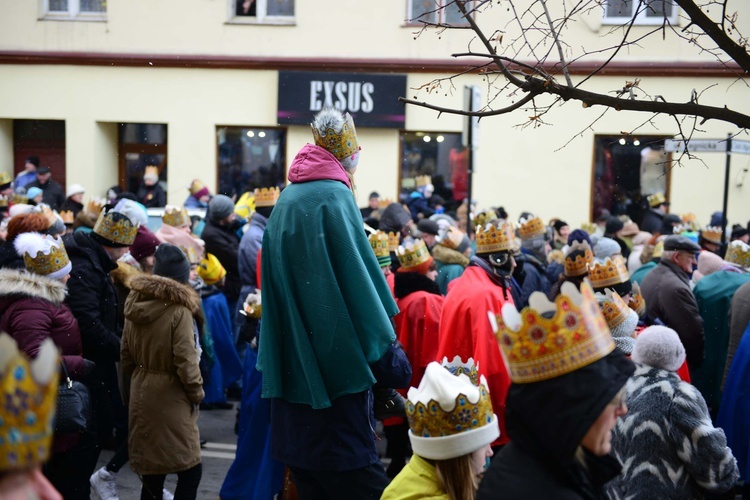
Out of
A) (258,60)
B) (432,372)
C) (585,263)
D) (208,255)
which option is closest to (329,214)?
(432,372)

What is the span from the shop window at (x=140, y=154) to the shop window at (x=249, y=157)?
130 centimetres

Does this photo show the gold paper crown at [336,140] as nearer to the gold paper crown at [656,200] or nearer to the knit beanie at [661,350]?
the knit beanie at [661,350]

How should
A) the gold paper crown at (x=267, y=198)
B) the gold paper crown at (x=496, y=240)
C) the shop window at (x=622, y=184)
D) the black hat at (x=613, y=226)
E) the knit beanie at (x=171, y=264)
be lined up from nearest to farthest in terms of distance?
the knit beanie at (x=171, y=264), the gold paper crown at (x=496, y=240), the gold paper crown at (x=267, y=198), the black hat at (x=613, y=226), the shop window at (x=622, y=184)

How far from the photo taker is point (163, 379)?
19.6 feet

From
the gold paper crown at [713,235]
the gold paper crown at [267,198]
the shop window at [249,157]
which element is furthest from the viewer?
the shop window at [249,157]

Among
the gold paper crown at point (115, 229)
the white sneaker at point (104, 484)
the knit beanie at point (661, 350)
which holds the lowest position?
the white sneaker at point (104, 484)

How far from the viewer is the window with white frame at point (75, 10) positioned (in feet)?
66.1

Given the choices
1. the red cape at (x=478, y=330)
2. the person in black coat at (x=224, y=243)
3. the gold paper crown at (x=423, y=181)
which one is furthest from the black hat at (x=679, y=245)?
the gold paper crown at (x=423, y=181)

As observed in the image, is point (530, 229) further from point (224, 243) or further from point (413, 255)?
point (413, 255)

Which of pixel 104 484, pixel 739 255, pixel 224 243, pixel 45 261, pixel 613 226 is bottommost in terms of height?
pixel 104 484

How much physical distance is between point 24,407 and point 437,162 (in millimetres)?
18558

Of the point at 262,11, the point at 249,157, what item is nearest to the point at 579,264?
the point at 249,157

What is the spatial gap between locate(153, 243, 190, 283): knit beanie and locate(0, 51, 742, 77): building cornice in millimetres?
13189

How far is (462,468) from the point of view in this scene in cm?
340
